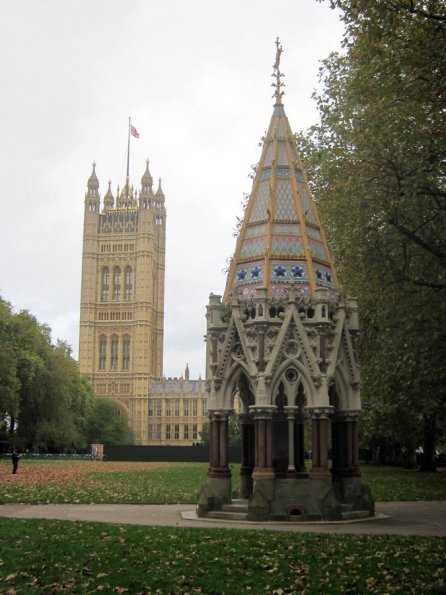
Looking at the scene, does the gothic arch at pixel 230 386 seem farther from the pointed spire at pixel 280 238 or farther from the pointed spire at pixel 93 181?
the pointed spire at pixel 93 181

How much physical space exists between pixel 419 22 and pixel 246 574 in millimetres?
11986

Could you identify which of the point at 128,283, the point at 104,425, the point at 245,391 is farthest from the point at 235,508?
the point at 128,283

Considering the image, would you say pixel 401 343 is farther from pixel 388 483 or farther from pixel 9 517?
pixel 388 483

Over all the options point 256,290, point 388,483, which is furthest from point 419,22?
point 388,483

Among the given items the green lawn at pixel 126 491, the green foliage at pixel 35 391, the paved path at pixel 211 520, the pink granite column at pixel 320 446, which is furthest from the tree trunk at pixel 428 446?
the green foliage at pixel 35 391

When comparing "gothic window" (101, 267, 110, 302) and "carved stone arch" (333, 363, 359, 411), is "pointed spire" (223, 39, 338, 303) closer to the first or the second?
"carved stone arch" (333, 363, 359, 411)

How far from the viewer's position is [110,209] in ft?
556

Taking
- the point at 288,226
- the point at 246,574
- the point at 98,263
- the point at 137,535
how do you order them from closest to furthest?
1. the point at 246,574
2. the point at 137,535
3. the point at 288,226
4. the point at 98,263

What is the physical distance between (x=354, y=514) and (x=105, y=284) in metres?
152

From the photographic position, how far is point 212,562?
1188 cm

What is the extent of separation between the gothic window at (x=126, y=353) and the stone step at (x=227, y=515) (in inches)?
5772

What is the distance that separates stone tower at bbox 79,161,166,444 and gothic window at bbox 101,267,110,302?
22 centimetres

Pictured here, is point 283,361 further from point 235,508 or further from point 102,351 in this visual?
point 102,351

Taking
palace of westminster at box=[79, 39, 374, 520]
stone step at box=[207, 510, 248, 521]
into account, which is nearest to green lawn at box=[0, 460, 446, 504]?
palace of westminster at box=[79, 39, 374, 520]
